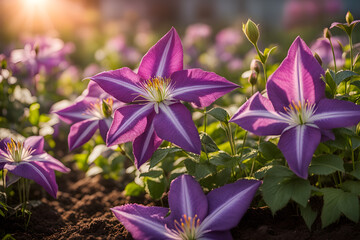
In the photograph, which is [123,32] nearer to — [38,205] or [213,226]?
[38,205]

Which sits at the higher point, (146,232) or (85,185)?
(146,232)

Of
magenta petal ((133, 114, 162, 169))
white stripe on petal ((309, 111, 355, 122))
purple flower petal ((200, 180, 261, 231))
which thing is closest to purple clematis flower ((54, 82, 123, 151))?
magenta petal ((133, 114, 162, 169))

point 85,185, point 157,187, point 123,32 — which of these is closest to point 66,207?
point 85,185

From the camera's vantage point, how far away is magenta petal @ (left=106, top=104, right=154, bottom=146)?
1.40 m

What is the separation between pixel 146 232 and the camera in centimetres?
135

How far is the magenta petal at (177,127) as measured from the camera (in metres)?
1.34

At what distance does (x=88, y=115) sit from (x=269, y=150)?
750mm

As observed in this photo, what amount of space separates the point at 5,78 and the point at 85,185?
77cm

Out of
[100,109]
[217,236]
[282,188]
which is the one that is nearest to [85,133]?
[100,109]

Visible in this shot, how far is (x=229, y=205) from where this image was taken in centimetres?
135

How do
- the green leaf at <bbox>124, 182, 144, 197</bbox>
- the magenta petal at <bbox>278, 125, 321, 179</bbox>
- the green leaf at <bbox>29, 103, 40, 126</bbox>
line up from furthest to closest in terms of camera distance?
the green leaf at <bbox>29, 103, 40, 126</bbox> < the green leaf at <bbox>124, 182, 144, 197</bbox> < the magenta petal at <bbox>278, 125, 321, 179</bbox>

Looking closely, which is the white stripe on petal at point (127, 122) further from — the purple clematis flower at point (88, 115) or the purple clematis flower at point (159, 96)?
the purple clematis flower at point (88, 115)

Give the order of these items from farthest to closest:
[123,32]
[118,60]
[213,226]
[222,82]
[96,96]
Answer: [123,32], [118,60], [96,96], [222,82], [213,226]

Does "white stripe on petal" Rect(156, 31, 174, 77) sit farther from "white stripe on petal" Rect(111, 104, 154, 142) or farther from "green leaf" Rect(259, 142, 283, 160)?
"green leaf" Rect(259, 142, 283, 160)
